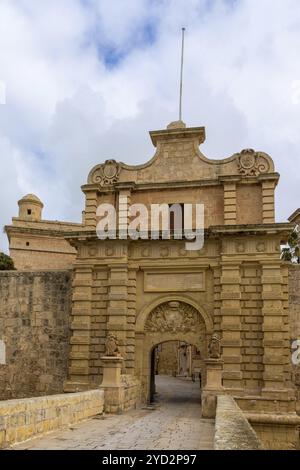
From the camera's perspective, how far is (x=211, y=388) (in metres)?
12.9

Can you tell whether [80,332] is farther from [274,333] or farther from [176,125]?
[176,125]

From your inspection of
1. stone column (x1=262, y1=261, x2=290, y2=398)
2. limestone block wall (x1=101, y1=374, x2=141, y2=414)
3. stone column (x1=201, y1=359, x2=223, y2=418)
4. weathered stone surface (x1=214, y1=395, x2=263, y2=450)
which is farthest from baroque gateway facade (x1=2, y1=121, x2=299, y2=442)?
weathered stone surface (x1=214, y1=395, x2=263, y2=450)

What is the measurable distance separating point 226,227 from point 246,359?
3.92 metres

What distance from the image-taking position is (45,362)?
17.3 m

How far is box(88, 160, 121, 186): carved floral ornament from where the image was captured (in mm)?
17297

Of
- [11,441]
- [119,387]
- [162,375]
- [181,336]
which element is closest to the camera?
[11,441]

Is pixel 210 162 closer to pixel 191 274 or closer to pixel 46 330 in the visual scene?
pixel 191 274

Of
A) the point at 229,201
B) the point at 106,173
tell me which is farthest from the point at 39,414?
the point at 106,173

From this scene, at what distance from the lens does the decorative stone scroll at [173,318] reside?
16.0 meters

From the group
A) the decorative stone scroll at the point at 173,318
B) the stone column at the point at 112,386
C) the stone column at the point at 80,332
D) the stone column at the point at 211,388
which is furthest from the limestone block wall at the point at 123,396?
the stone column at the point at 211,388

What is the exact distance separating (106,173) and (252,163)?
4.90 metres

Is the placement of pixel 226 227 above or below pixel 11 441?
above

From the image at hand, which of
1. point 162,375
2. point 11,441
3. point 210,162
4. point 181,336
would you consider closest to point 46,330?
point 181,336

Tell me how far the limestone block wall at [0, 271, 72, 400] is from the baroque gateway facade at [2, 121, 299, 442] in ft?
4.13
